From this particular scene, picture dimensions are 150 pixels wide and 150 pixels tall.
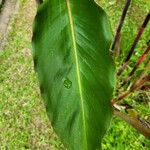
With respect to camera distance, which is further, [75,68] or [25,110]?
[25,110]

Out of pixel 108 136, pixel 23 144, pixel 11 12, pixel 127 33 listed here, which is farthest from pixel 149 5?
pixel 23 144

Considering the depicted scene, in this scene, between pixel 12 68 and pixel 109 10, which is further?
pixel 109 10

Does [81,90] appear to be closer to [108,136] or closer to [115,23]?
[108,136]

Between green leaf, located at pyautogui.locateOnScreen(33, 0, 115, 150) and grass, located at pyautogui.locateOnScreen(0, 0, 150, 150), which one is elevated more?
green leaf, located at pyautogui.locateOnScreen(33, 0, 115, 150)

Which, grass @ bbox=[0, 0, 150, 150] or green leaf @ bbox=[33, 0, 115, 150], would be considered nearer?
green leaf @ bbox=[33, 0, 115, 150]

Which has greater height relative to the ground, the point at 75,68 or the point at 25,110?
the point at 75,68
